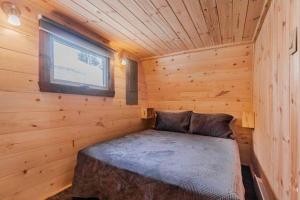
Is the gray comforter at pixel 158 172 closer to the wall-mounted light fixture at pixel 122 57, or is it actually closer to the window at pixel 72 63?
the window at pixel 72 63

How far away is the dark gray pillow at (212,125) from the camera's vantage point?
241 centimetres

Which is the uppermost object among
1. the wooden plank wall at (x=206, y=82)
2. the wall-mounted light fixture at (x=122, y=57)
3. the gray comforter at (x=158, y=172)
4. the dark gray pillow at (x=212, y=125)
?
the wall-mounted light fixture at (x=122, y=57)

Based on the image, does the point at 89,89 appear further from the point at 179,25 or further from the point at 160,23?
the point at 179,25

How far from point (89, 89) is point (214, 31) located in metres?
1.75

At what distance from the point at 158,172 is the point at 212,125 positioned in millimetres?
1523

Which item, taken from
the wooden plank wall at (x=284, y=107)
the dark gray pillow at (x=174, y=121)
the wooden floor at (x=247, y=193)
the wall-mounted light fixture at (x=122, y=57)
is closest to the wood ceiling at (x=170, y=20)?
the wall-mounted light fixture at (x=122, y=57)

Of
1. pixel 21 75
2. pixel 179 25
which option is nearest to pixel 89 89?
pixel 21 75

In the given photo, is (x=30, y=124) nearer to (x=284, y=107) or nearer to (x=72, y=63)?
(x=72, y=63)

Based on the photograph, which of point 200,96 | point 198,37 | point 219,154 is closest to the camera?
point 219,154

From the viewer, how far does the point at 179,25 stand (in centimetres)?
202

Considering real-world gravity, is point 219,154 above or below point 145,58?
below

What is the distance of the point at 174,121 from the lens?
9.03 feet

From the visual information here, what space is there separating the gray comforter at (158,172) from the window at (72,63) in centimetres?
75

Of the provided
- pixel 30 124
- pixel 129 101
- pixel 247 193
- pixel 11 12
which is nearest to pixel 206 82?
pixel 129 101
